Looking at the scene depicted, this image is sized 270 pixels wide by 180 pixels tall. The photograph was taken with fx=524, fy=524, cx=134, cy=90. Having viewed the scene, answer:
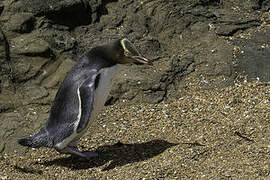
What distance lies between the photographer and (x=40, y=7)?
5.20m

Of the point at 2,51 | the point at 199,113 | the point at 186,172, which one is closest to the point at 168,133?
the point at 199,113

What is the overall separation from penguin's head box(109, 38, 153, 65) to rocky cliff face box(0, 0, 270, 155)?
0.86 metres

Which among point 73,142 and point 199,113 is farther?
point 199,113

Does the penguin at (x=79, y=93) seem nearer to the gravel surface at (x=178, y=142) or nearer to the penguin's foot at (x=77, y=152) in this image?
the penguin's foot at (x=77, y=152)

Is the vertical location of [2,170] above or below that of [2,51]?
below

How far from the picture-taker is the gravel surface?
12.4 feet

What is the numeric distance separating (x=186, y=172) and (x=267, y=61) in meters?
1.93

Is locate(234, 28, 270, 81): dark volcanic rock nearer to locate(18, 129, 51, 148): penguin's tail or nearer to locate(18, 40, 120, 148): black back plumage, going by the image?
locate(18, 40, 120, 148): black back plumage

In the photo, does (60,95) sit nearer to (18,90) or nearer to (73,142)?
(73,142)

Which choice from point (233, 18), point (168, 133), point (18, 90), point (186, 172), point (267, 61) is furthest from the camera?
point (233, 18)

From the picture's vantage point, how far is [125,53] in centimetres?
407

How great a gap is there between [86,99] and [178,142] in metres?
0.88

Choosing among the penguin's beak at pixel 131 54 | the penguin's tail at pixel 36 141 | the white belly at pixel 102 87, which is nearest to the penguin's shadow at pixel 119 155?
the penguin's tail at pixel 36 141

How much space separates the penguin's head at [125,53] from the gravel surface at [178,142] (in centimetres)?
70
